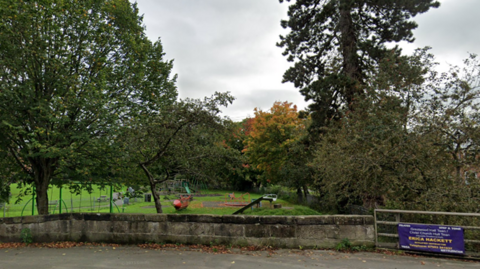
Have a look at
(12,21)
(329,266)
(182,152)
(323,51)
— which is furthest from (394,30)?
(12,21)

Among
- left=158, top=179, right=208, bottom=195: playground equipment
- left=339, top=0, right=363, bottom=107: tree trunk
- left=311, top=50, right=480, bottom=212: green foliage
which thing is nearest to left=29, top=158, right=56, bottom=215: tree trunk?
left=158, top=179, right=208, bottom=195: playground equipment

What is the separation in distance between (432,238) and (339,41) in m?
12.0

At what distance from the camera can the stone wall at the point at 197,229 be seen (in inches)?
279

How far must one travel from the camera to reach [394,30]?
47.0 feet

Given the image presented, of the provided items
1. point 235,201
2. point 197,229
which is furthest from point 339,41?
point 235,201

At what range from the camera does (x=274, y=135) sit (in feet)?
92.7

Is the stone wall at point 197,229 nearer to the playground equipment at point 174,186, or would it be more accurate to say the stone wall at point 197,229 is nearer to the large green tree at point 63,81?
the large green tree at point 63,81

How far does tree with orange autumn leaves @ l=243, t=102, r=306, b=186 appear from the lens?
1093 inches

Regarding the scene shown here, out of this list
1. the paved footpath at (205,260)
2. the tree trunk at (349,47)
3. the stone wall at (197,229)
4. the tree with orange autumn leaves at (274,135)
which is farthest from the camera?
the tree with orange autumn leaves at (274,135)

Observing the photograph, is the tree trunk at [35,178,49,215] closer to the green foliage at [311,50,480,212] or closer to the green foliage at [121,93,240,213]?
the green foliage at [121,93,240,213]

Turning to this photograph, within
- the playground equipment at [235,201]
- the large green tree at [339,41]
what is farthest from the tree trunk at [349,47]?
the playground equipment at [235,201]

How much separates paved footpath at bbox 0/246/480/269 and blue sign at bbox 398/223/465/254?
0.75 feet

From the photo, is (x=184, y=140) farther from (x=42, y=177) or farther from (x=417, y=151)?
(x=417, y=151)

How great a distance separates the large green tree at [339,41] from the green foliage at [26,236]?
11781 millimetres
